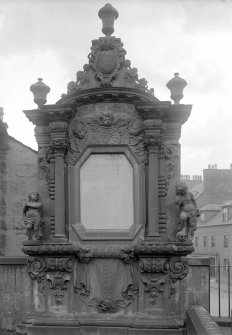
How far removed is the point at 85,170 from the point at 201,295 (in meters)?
2.78

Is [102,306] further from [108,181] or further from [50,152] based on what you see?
[50,152]

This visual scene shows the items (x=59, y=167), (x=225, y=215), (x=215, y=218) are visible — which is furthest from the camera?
(x=215, y=218)

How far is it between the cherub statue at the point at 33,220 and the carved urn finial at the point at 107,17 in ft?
9.80

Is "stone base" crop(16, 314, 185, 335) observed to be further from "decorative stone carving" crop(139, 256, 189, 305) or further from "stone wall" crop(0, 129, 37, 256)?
"stone wall" crop(0, 129, 37, 256)

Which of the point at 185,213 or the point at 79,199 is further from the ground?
the point at 79,199

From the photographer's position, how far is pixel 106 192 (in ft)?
24.8

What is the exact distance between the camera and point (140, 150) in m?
7.57

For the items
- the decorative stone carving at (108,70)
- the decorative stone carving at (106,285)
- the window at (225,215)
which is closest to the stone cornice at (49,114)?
the decorative stone carving at (108,70)

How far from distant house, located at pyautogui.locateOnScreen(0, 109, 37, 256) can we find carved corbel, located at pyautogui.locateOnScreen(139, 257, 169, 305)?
4714 millimetres

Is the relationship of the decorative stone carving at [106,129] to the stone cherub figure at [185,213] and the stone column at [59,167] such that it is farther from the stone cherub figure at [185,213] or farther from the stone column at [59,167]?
the stone cherub figure at [185,213]

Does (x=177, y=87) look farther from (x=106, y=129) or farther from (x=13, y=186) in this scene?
(x=13, y=186)

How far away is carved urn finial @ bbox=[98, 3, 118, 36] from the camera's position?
7691 mm

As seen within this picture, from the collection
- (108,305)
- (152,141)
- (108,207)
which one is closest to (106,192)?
(108,207)

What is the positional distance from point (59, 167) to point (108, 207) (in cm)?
102
